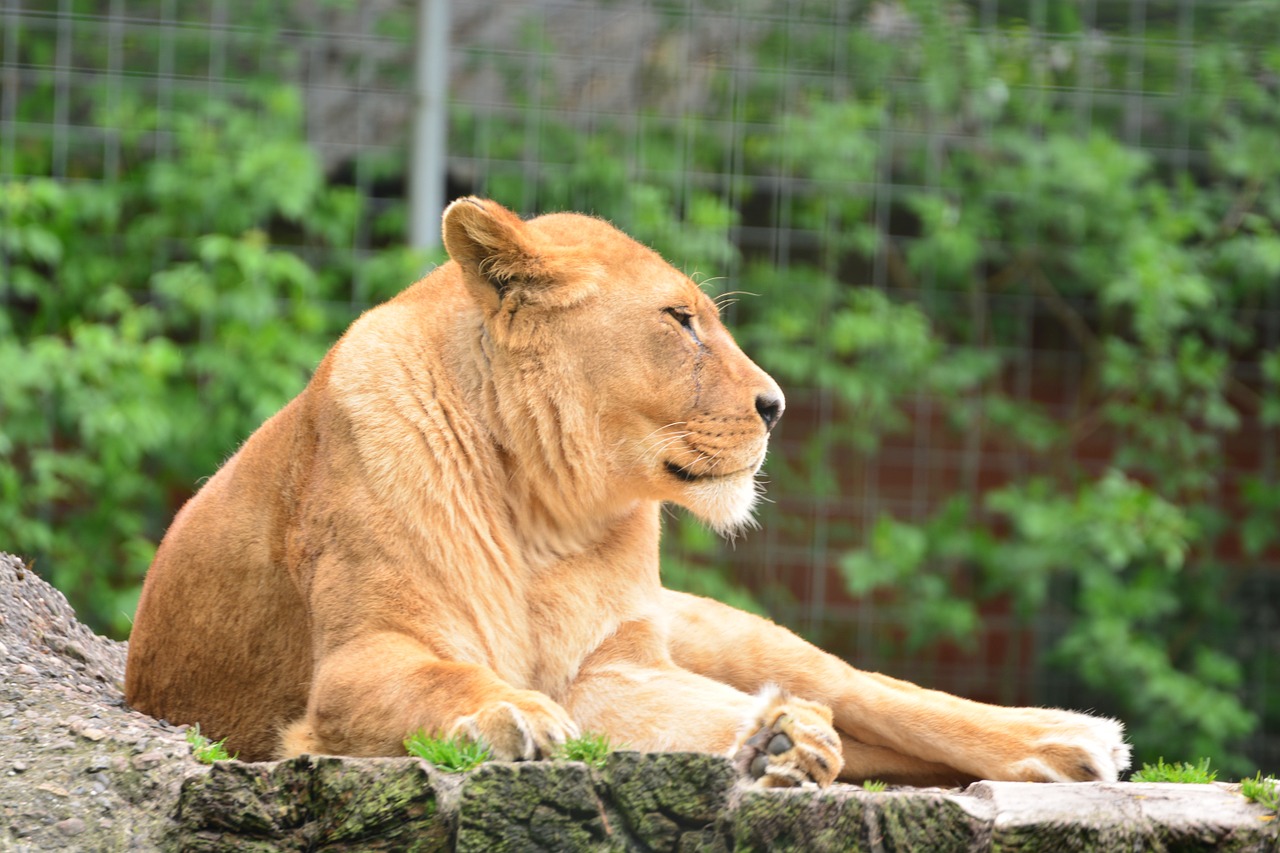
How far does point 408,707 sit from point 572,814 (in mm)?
482

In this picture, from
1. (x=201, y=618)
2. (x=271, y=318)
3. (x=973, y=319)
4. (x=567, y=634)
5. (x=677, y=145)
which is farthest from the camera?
(x=973, y=319)

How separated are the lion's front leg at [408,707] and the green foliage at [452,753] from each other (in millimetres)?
15

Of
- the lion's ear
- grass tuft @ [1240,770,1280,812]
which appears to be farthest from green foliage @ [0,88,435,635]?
grass tuft @ [1240,770,1280,812]

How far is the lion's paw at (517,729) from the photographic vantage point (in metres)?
2.50

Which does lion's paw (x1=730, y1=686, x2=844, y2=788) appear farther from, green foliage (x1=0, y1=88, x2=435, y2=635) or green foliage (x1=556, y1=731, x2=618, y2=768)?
green foliage (x1=0, y1=88, x2=435, y2=635)

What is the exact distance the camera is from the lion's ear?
3.21 m

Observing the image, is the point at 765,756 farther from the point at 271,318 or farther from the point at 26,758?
the point at 271,318

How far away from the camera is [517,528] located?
3.21 meters

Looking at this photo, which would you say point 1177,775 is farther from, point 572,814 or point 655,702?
point 572,814

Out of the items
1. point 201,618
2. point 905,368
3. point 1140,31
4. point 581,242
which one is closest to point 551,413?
point 581,242

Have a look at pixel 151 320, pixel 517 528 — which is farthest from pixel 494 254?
pixel 151 320

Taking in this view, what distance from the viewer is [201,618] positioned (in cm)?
338

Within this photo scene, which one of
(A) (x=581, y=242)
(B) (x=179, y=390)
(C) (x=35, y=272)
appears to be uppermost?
(A) (x=581, y=242)

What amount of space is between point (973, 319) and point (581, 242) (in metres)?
4.60
